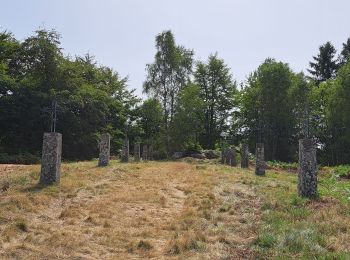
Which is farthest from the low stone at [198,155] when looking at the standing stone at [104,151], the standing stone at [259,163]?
the standing stone at [104,151]

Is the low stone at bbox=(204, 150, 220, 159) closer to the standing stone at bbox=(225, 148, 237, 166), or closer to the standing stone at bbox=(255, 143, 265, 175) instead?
the standing stone at bbox=(225, 148, 237, 166)

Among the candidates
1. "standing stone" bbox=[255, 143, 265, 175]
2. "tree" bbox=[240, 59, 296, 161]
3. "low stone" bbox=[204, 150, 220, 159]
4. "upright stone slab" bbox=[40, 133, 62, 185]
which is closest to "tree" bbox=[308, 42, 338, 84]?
"tree" bbox=[240, 59, 296, 161]

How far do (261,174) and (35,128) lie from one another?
674 inches

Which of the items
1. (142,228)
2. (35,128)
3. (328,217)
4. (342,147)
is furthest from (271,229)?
(342,147)

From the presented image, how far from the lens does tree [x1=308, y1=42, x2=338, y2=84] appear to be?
202ft

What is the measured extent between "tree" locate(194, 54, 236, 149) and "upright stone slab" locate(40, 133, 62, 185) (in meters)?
39.4

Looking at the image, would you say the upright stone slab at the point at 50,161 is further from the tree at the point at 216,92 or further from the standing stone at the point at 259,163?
the tree at the point at 216,92

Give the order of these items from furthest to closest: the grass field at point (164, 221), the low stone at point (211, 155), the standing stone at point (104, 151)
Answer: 1. the low stone at point (211, 155)
2. the standing stone at point (104, 151)
3. the grass field at point (164, 221)

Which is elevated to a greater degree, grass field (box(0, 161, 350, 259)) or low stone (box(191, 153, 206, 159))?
low stone (box(191, 153, 206, 159))

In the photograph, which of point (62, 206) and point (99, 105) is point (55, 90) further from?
point (62, 206)

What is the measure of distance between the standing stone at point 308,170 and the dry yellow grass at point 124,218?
1.73 metres

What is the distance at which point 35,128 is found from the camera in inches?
1287

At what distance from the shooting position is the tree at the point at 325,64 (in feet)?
202

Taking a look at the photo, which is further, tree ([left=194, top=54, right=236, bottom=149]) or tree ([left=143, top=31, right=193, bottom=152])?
tree ([left=194, top=54, right=236, bottom=149])
